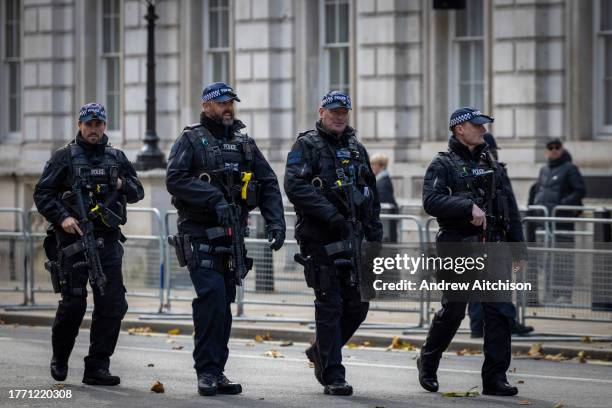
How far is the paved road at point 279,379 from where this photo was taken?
1176 cm

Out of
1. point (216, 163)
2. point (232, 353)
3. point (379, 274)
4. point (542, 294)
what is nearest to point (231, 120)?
point (216, 163)

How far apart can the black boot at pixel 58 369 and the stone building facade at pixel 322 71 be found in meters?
11.5

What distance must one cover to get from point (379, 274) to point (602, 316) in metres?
3.08

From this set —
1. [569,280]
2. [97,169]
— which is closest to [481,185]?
[97,169]

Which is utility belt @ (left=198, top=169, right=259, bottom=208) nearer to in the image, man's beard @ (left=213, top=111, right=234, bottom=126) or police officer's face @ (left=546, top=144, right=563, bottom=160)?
man's beard @ (left=213, top=111, right=234, bottom=126)

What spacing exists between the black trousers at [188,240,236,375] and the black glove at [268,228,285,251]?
1.23ft

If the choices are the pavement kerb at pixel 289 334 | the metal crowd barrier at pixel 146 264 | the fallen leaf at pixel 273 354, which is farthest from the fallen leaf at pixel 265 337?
the metal crowd barrier at pixel 146 264

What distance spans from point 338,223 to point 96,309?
6.62 ft

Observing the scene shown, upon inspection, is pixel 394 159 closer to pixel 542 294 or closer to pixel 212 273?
pixel 542 294

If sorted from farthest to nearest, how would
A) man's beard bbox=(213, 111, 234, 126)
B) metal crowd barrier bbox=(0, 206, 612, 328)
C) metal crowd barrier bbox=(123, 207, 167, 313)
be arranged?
1. metal crowd barrier bbox=(123, 207, 167, 313)
2. metal crowd barrier bbox=(0, 206, 612, 328)
3. man's beard bbox=(213, 111, 234, 126)

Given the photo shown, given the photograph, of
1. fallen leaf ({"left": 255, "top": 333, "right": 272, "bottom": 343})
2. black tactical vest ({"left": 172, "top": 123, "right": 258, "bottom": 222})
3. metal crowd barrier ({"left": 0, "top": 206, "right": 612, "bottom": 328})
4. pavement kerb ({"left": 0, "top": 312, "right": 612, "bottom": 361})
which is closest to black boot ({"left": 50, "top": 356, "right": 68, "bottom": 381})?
black tactical vest ({"left": 172, "top": 123, "right": 258, "bottom": 222})

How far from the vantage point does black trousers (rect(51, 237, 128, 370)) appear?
12.6 meters

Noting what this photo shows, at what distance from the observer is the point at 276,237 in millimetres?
12039

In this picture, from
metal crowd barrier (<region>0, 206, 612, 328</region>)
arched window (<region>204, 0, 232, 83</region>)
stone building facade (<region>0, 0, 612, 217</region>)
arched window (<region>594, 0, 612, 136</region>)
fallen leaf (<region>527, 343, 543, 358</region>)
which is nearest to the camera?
fallen leaf (<region>527, 343, 543, 358</region>)
